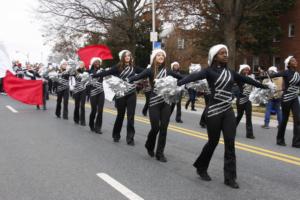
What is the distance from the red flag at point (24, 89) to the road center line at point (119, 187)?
407 inches

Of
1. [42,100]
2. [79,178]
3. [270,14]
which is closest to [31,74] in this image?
[42,100]

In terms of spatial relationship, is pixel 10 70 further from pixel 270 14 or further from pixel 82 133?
pixel 270 14

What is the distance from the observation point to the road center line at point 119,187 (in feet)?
17.8

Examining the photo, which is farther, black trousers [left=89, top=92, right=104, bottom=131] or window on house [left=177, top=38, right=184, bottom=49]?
window on house [left=177, top=38, right=184, bottom=49]

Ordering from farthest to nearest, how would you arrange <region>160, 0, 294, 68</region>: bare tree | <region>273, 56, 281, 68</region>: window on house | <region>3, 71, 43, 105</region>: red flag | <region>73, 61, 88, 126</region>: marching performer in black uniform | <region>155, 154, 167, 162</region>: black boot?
<region>273, 56, 281, 68</region>: window on house < <region>160, 0, 294, 68</region>: bare tree < <region>3, 71, 43, 105</region>: red flag < <region>73, 61, 88, 126</region>: marching performer in black uniform < <region>155, 154, 167, 162</region>: black boot

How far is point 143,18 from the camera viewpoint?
118 feet

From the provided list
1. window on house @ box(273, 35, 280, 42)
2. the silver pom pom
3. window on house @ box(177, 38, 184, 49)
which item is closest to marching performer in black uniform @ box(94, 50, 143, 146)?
the silver pom pom

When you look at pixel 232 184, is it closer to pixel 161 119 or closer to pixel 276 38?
pixel 161 119

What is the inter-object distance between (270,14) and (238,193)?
109ft

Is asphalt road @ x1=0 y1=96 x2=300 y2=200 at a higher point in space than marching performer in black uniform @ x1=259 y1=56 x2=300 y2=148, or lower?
lower

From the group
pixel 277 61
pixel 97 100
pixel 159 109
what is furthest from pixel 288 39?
pixel 159 109

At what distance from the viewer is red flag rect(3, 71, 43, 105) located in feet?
51.7

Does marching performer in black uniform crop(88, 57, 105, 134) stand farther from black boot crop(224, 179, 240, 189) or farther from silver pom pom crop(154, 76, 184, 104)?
black boot crop(224, 179, 240, 189)

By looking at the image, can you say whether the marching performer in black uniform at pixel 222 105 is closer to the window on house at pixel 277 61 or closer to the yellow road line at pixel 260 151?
the yellow road line at pixel 260 151
